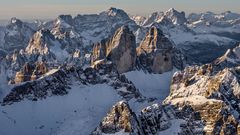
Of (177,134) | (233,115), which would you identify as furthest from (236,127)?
(177,134)

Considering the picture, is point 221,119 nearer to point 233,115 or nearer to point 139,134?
point 233,115

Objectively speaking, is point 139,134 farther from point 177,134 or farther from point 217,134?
point 217,134

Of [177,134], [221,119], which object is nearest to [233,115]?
[221,119]

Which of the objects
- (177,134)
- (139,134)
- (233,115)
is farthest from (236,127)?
(139,134)

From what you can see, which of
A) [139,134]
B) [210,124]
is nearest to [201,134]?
[210,124]

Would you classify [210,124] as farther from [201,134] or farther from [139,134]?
[139,134]
